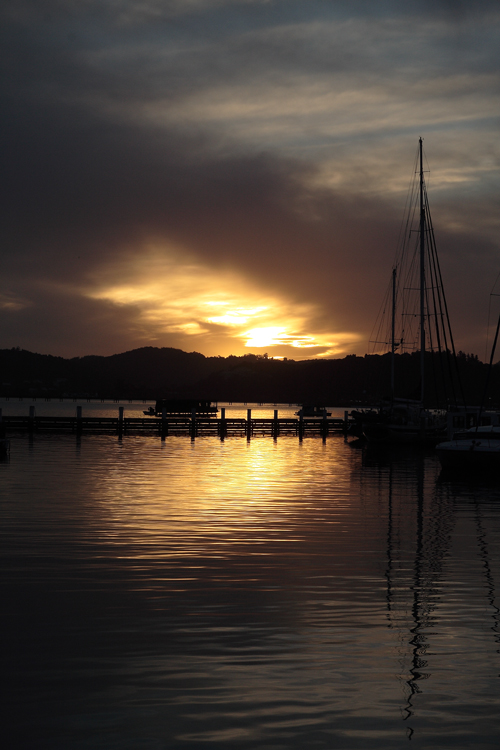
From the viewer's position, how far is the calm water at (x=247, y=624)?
7.01 metres

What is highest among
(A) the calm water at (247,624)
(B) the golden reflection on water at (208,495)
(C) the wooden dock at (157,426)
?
(C) the wooden dock at (157,426)

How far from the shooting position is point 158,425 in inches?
2835

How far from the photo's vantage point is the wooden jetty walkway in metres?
66.5

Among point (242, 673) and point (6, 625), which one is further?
point (6, 625)

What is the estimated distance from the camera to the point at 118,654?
8930 mm

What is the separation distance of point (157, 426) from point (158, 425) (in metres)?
0.15

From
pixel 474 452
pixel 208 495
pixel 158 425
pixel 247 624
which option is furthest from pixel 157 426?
pixel 247 624

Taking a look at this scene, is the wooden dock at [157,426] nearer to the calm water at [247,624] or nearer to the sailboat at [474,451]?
the sailboat at [474,451]

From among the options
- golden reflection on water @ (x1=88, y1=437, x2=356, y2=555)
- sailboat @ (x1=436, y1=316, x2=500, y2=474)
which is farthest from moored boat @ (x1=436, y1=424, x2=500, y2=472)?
golden reflection on water @ (x1=88, y1=437, x2=356, y2=555)

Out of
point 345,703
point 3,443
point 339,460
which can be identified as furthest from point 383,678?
point 339,460

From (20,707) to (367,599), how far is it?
242 inches

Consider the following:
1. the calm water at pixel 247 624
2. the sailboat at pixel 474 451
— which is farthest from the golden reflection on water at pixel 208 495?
the sailboat at pixel 474 451

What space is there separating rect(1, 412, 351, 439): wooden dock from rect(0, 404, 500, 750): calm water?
144ft

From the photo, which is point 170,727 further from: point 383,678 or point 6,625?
point 6,625
